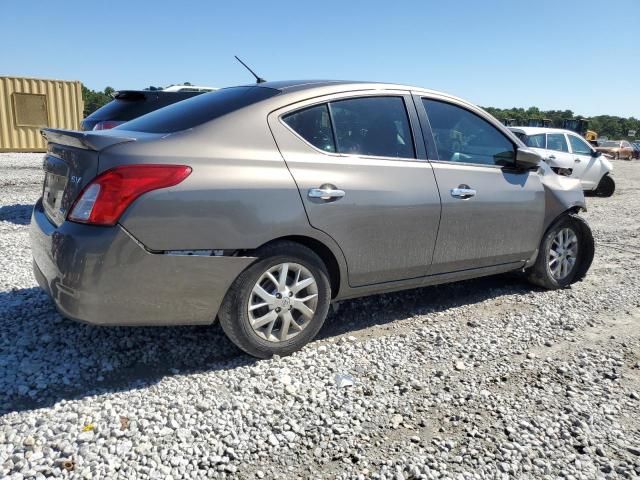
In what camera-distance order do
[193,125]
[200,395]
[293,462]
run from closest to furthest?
[293,462], [200,395], [193,125]

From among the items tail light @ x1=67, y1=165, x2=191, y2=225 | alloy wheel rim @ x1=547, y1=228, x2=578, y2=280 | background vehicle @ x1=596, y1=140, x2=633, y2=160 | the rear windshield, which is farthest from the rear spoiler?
background vehicle @ x1=596, y1=140, x2=633, y2=160

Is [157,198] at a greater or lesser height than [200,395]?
greater

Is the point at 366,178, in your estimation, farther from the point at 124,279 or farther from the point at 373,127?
the point at 124,279

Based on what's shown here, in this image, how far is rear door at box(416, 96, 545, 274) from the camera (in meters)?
4.02

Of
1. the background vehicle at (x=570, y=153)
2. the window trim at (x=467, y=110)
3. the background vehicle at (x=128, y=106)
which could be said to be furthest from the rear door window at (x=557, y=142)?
the window trim at (x=467, y=110)

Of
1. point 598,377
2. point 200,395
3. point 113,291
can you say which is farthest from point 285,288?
point 598,377

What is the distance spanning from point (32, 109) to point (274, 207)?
1880 centimetres

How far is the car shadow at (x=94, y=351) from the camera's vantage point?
295 centimetres

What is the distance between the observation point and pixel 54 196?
3197mm

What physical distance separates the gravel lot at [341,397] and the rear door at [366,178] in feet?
2.04

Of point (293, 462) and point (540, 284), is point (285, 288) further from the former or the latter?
point (540, 284)

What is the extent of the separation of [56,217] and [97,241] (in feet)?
1.64

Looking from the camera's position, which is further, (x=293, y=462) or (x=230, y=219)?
(x=230, y=219)

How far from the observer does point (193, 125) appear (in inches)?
125
